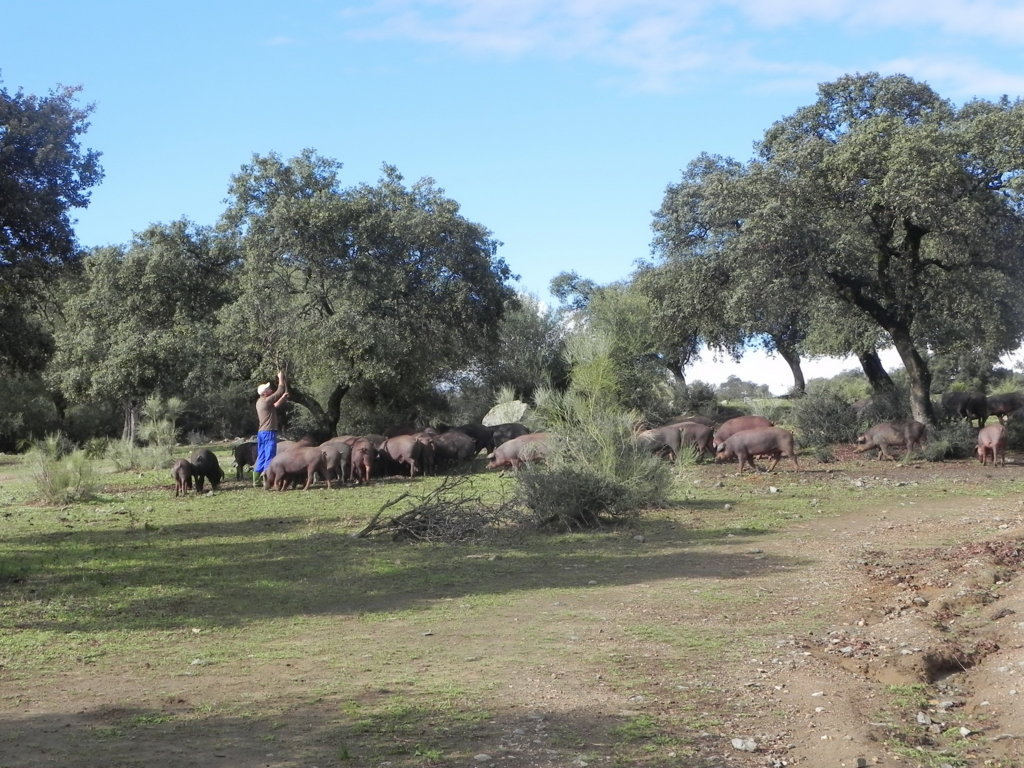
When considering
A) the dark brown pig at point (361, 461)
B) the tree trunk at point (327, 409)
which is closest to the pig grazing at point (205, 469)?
the dark brown pig at point (361, 461)

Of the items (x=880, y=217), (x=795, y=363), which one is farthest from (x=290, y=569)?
(x=795, y=363)

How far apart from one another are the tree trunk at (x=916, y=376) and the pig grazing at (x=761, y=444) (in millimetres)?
5532

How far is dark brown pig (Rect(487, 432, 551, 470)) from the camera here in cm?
1858

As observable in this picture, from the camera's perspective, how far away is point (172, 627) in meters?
8.97

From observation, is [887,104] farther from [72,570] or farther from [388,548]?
[72,570]

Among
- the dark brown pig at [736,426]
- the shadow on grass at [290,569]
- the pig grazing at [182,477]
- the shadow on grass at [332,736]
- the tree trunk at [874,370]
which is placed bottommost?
the shadow on grass at [332,736]

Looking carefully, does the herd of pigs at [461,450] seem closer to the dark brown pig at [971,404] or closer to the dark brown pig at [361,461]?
the dark brown pig at [361,461]

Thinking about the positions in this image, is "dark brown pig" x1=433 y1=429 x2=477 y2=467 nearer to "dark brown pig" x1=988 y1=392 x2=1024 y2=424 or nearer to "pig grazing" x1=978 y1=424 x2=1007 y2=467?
"pig grazing" x1=978 y1=424 x2=1007 y2=467

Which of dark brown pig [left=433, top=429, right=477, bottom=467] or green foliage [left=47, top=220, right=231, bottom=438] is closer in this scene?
dark brown pig [left=433, top=429, right=477, bottom=467]

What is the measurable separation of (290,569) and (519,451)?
960 cm

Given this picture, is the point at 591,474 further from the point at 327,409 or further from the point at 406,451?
the point at 327,409

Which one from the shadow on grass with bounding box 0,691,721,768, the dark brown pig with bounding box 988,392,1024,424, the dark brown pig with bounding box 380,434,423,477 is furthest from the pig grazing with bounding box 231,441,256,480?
the dark brown pig with bounding box 988,392,1024,424

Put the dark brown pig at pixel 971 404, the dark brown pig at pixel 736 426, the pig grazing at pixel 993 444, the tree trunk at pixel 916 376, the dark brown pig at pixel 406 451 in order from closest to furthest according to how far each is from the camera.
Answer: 1. the pig grazing at pixel 993 444
2. the dark brown pig at pixel 406 451
3. the dark brown pig at pixel 736 426
4. the tree trunk at pixel 916 376
5. the dark brown pig at pixel 971 404

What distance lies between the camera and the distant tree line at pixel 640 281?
2245cm
